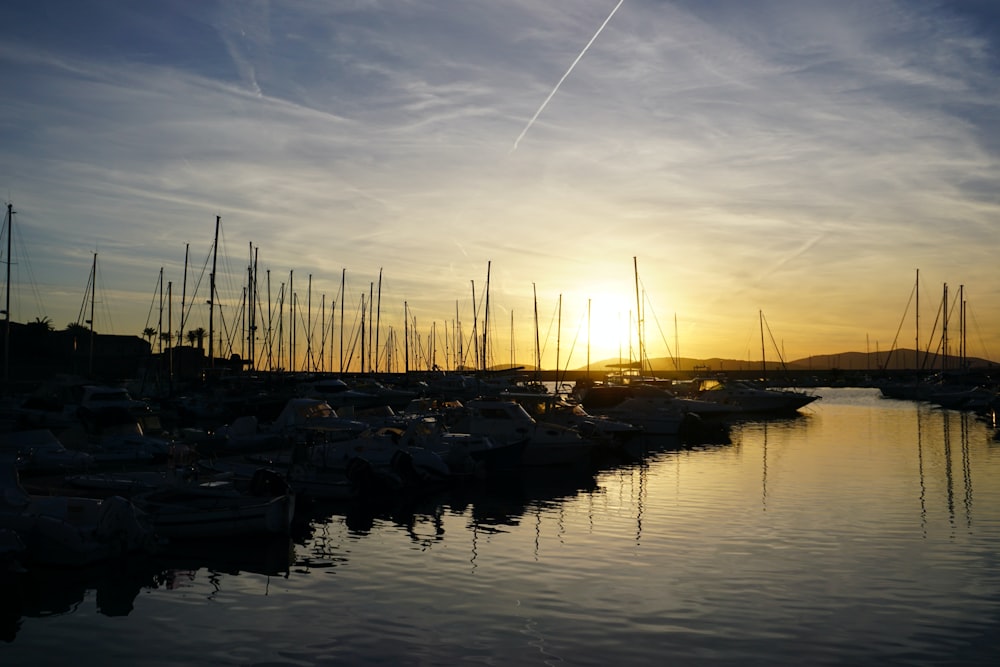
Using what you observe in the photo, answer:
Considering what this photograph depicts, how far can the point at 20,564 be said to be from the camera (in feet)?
64.3

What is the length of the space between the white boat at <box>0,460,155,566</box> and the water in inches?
26.2

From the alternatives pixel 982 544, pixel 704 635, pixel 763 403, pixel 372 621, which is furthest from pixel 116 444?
pixel 763 403

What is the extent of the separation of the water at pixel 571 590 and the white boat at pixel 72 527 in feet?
2.18

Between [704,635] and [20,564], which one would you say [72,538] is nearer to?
[20,564]

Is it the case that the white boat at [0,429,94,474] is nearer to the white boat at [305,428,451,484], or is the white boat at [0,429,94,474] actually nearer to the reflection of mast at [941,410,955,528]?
the white boat at [305,428,451,484]

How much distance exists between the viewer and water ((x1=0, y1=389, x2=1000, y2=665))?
14852 mm

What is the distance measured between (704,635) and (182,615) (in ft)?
32.6

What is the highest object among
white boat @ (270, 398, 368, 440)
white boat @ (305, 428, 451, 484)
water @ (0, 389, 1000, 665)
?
white boat @ (270, 398, 368, 440)

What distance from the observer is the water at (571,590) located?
48.7 ft

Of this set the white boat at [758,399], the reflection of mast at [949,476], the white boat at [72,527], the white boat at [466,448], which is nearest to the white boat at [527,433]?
the white boat at [466,448]

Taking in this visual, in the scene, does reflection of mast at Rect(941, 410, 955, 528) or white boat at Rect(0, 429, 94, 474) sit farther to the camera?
white boat at Rect(0, 429, 94, 474)

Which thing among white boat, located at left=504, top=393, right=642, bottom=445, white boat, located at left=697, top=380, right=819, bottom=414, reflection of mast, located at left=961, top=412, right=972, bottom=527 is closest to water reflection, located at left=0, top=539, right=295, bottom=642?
reflection of mast, located at left=961, top=412, right=972, bottom=527

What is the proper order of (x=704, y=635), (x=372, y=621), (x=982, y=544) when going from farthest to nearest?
1. (x=982, y=544)
2. (x=372, y=621)
3. (x=704, y=635)

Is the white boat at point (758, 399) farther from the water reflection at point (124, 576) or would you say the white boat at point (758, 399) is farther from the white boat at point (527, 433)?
the water reflection at point (124, 576)
